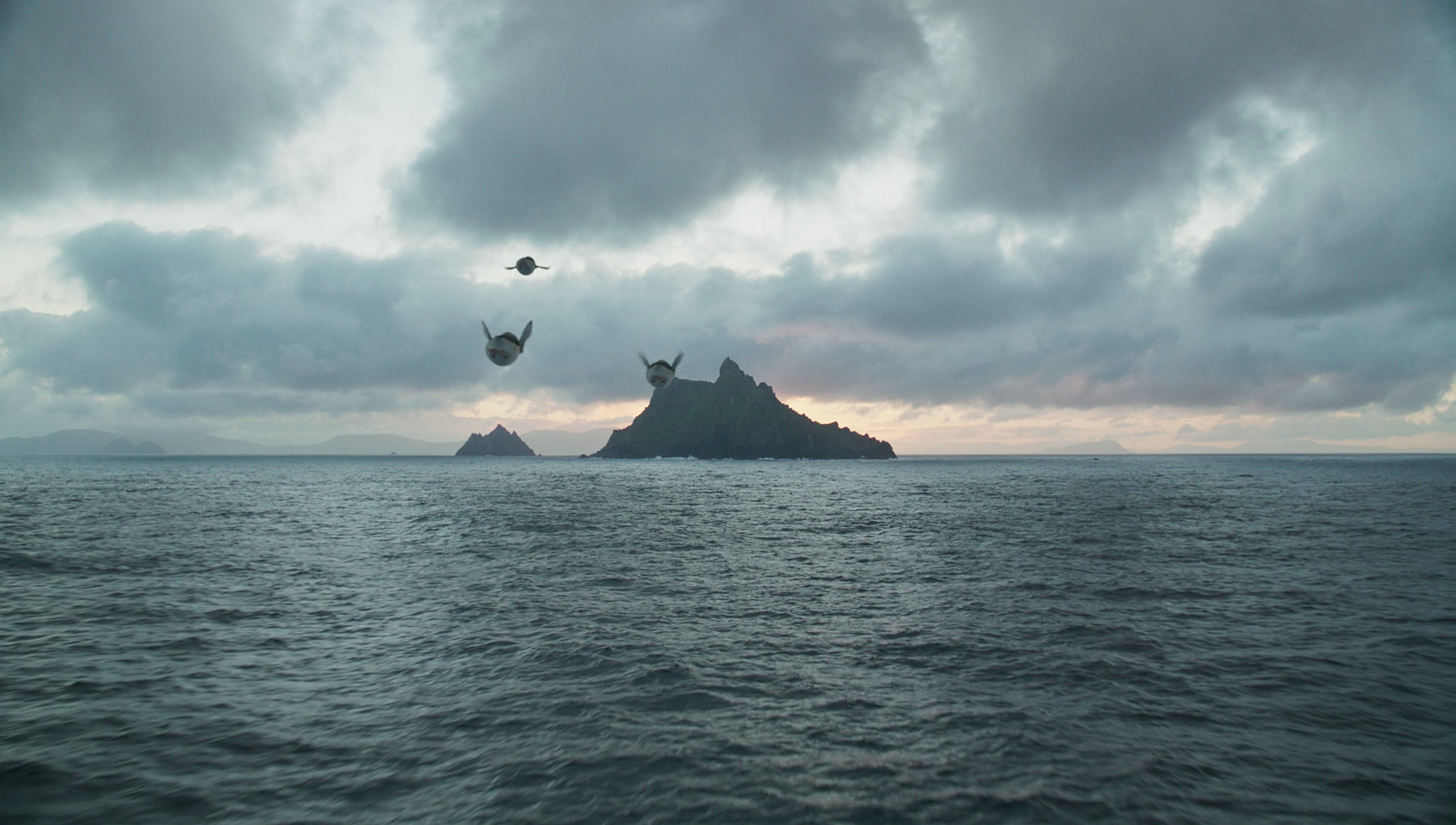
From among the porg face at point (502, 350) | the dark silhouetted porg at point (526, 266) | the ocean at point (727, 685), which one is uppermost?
the dark silhouetted porg at point (526, 266)

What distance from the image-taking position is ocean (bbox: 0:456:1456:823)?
11055mm

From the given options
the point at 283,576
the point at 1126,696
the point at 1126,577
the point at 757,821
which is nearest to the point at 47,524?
the point at 283,576

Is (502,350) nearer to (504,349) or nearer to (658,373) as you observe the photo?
(504,349)

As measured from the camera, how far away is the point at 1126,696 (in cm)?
1562

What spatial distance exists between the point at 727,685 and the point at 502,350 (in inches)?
540

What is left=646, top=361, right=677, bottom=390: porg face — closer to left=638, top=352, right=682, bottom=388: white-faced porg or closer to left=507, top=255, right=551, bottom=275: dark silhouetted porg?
left=638, top=352, right=682, bottom=388: white-faced porg

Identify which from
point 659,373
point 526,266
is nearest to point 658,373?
point 659,373

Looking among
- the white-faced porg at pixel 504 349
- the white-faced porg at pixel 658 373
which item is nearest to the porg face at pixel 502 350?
the white-faced porg at pixel 504 349

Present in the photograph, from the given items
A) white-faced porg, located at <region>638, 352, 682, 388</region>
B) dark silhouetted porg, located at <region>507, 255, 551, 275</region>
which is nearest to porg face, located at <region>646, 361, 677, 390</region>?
white-faced porg, located at <region>638, 352, 682, 388</region>

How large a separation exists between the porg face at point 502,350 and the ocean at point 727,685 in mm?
9510

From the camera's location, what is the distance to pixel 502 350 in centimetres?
2209

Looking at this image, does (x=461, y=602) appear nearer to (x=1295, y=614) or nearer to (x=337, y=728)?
(x=337, y=728)

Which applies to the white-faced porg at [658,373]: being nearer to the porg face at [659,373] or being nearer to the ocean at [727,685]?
the porg face at [659,373]

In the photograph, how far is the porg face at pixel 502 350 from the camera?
866 inches
